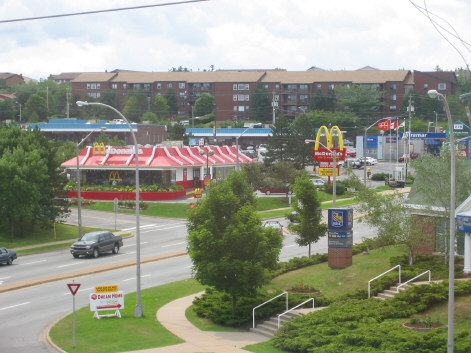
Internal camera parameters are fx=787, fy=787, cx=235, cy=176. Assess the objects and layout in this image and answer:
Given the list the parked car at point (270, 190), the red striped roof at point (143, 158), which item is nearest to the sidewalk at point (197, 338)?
the parked car at point (270, 190)

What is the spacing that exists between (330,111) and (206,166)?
213ft

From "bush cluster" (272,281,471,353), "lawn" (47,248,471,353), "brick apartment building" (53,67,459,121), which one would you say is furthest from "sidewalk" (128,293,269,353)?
"brick apartment building" (53,67,459,121)

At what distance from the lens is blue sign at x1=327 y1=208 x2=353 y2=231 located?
3650 centimetres

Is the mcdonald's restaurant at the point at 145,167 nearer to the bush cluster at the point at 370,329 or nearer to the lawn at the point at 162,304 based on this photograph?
the lawn at the point at 162,304

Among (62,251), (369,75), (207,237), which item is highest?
(369,75)

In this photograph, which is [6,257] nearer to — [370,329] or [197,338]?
[197,338]

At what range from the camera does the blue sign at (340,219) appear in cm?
3650

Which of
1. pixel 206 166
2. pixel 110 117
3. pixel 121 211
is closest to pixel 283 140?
pixel 206 166

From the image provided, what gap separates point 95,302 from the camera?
29.4 metres

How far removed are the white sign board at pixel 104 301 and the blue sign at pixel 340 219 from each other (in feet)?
38.5

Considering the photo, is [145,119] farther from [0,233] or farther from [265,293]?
[265,293]

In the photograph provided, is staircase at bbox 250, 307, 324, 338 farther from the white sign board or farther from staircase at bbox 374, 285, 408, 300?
the white sign board

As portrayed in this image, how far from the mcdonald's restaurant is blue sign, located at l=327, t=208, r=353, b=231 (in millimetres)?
43568

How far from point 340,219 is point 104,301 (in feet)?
40.6
